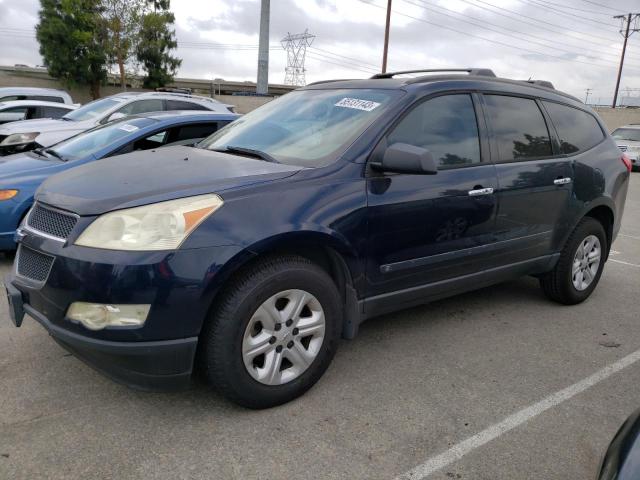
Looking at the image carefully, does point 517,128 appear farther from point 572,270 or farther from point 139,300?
point 139,300

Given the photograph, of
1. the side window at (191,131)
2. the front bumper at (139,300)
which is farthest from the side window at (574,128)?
the side window at (191,131)

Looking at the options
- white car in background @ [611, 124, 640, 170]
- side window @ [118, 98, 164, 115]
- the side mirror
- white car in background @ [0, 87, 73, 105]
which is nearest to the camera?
the side mirror

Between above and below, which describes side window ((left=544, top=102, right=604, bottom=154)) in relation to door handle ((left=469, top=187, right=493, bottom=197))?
above

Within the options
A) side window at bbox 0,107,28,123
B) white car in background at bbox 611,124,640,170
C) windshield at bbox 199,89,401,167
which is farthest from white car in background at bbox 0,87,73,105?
white car in background at bbox 611,124,640,170

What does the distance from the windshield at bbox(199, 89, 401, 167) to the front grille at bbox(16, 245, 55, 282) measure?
1.32m

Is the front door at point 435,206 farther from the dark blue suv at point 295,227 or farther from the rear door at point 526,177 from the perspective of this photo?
the rear door at point 526,177

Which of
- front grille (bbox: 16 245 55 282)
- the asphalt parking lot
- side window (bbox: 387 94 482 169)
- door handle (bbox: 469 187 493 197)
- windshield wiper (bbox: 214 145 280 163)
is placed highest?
side window (bbox: 387 94 482 169)

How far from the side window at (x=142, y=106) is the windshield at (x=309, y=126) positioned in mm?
6677

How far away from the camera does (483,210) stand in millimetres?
3605

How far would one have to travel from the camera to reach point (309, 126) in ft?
11.4

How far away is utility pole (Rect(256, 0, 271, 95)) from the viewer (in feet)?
71.8

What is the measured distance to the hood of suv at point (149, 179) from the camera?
8.45 feet

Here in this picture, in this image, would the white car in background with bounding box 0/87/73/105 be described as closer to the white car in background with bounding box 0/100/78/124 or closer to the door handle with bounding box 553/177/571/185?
the white car in background with bounding box 0/100/78/124

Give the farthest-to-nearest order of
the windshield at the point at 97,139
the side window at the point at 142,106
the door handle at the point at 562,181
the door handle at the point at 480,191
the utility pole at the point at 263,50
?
the utility pole at the point at 263,50 → the side window at the point at 142,106 → the windshield at the point at 97,139 → the door handle at the point at 562,181 → the door handle at the point at 480,191
